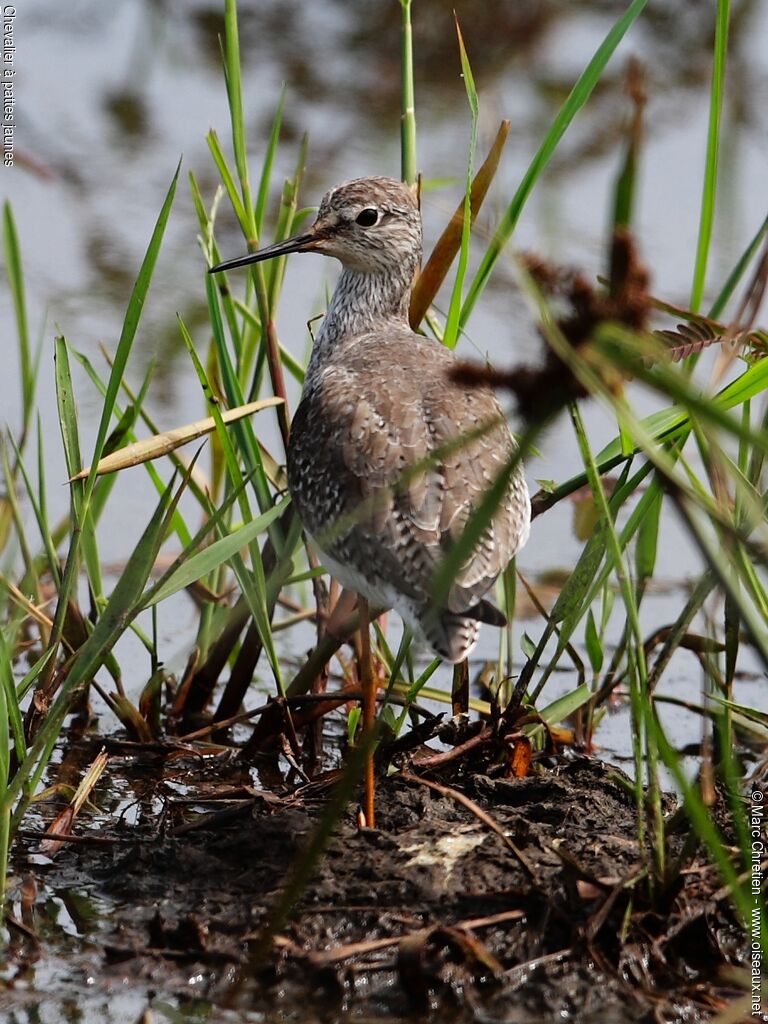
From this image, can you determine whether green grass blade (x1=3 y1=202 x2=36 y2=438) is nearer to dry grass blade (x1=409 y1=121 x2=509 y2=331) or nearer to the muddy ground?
dry grass blade (x1=409 y1=121 x2=509 y2=331)

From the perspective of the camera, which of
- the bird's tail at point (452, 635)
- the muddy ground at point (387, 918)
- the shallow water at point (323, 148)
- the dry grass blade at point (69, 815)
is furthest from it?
the shallow water at point (323, 148)

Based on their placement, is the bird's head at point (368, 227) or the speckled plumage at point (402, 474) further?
the bird's head at point (368, 227)

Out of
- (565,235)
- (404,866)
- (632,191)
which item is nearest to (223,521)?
(404,866)

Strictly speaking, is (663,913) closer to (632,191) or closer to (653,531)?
(653,531)

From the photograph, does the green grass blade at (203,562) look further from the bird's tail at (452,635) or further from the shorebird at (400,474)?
the bird's tail at (452,635)

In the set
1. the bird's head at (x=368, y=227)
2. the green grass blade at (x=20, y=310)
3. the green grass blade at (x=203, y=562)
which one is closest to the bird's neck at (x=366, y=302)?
the bird's head at (x=368, y=227)

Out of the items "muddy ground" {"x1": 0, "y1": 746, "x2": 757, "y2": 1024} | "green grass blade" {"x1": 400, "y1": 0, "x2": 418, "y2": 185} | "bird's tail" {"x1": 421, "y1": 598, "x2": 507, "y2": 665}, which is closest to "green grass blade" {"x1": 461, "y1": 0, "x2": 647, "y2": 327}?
"green grass blade" {"x1": 400, "y1": 0, "x2": 418, "y2": 185}

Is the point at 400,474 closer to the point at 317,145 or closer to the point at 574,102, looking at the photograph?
the point at 574,102
